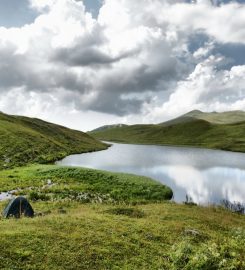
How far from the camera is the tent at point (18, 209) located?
24.2 meters

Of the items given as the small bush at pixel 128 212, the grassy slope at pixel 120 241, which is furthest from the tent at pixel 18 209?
the small bush at pixel 128 212

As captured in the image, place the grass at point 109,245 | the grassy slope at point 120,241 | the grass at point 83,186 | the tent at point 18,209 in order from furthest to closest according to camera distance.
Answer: the grass at point 83,186 < the tent at point 18,209 < the grassy slope at point 120,241 < the grass at point 109,245

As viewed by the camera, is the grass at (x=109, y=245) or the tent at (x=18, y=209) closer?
the grass at (x=109, y=245)

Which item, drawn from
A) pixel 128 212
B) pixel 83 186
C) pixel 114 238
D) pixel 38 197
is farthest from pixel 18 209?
pixel 83 186

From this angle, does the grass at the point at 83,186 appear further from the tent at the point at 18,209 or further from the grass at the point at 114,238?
the tent at the point at 18,209

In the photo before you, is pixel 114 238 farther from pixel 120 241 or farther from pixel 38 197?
pixel 38 197

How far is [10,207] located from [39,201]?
993 centimetres

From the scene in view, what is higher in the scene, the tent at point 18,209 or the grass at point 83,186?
the tent at point 18,209

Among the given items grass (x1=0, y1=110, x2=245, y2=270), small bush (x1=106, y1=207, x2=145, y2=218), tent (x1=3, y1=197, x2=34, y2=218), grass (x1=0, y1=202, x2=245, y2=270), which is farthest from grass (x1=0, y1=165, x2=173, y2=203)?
grass (x1=0, y1=202, x2=245, y2=270)

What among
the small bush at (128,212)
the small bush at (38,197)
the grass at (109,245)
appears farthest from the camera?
the small bush at (38,197)

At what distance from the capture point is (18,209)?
24.7 meters

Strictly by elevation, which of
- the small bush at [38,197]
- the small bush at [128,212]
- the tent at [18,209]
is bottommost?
the small bush at [128,212]

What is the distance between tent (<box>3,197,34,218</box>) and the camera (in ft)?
79.5

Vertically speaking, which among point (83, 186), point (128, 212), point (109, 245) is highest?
point (109, 245)
